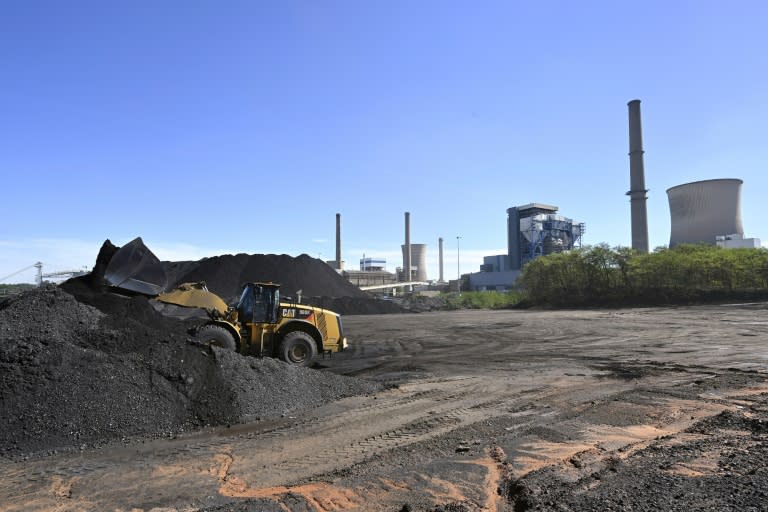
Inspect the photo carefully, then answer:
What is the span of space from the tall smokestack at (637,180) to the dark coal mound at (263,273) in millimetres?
37376

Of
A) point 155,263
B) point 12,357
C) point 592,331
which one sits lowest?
point 592,331

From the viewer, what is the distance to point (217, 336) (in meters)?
11.1

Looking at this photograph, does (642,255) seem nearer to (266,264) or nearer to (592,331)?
(592,331)

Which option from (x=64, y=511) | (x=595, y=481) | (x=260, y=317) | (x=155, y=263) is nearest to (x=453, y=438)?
(x=595, y=481)

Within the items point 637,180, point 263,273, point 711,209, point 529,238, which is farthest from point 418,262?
point 263,273

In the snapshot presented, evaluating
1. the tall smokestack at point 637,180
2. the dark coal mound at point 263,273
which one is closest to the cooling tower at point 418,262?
the tall smokestack at point 637,180

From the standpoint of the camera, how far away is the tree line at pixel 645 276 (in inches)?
1559

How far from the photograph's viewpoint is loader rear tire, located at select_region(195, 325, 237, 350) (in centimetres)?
1108

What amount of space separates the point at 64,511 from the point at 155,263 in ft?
39.4

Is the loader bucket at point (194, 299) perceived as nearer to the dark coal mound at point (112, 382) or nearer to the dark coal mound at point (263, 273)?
the dark coal mound at point (112, 382)

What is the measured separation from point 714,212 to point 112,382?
69292mm

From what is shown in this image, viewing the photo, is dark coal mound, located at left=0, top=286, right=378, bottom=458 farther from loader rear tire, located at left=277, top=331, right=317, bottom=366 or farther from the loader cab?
the loader cab

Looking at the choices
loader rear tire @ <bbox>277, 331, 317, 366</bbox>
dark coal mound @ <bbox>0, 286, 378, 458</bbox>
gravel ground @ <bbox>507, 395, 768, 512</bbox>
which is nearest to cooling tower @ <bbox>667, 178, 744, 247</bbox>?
loader rear tire @ <bbox>277, 331, 317, 366</bbox>

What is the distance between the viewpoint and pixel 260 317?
1188 centimetres
